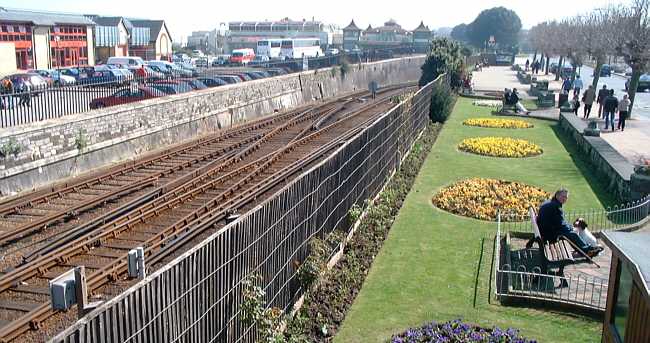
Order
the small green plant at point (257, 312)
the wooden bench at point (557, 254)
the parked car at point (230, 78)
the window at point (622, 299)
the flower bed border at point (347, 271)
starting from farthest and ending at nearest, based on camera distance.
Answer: the parked car at point (230, 78) < the wooden bench at point (557, 254) < the flower bed border at point (347, 271) < the small green plant at point (257, 312) < the window at point (622, 299)

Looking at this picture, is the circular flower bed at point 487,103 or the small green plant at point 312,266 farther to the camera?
the circular flower bed at point 487,103

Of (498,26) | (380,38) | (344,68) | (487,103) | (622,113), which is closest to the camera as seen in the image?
(622,113)

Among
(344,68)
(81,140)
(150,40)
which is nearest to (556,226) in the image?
(81,140)

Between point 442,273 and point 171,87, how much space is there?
18.5 meters

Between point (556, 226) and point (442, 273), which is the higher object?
point (556, 226)

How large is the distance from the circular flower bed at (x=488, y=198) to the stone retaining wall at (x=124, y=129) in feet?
32.2

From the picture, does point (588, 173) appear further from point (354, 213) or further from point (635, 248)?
point (635, 248)

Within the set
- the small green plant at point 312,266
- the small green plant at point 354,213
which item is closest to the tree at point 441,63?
the small green plant at point 354,213

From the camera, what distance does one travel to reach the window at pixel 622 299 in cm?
572

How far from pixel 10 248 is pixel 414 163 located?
11.9m

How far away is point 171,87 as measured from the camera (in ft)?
89.1

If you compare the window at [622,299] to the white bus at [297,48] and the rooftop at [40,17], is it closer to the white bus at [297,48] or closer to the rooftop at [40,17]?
the rooftop at [40,17]

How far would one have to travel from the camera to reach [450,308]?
9820mm

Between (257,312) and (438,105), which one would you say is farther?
(438,105)
